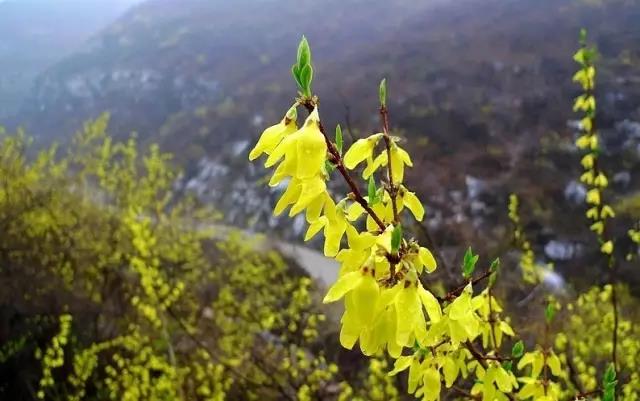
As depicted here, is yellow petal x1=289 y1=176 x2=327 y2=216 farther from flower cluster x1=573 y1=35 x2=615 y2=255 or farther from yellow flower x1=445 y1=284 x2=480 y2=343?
flower cluster x1=573 y1=35 x2=615 y2=255

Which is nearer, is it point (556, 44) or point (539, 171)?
point (539, 171)

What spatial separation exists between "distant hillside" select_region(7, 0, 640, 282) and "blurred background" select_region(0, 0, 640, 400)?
9 centimetres

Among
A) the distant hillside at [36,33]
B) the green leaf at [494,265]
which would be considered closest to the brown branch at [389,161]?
the green leaf at [494,265]

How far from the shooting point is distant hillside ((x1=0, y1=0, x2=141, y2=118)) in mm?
Result: 60938

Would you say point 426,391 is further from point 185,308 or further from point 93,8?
point 93,8

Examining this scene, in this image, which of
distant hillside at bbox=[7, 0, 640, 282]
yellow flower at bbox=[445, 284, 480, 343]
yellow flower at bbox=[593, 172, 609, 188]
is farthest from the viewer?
distant hillside at bbox=[7, 0, 640, 282]

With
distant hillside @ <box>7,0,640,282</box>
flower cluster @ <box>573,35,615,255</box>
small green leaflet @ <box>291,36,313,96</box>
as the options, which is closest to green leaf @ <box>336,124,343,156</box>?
small green leaflet @ <box>291,36,313,96</box>

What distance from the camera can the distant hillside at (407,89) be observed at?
811 inches

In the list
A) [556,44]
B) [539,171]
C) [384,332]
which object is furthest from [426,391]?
[556,44]

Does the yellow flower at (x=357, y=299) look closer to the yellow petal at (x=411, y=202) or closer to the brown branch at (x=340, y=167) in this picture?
the brown branch at (x=340, y=167)

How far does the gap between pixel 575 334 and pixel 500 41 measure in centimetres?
2602

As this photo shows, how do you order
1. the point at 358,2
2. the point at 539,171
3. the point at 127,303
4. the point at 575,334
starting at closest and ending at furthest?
the point at 575,334 < the point at 127,303 < the point at 539,171 < the point at 358,2

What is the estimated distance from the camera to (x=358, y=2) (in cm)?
4919

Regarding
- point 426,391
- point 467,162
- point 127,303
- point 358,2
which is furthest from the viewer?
point 358,2
